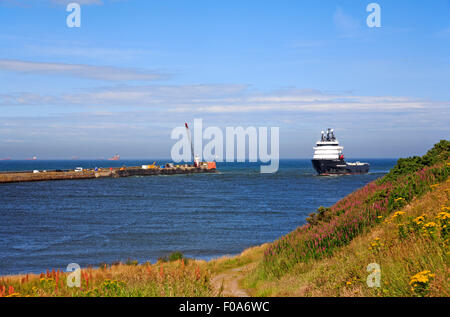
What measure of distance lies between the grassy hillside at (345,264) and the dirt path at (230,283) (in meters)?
0.04

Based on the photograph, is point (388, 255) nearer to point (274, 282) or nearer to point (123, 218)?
point (274, 282)

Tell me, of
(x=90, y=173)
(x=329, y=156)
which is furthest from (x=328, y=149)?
(x=90, y=173)

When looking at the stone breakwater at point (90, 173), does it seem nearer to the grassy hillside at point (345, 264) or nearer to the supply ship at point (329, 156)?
the supply ship at point (329, 156)

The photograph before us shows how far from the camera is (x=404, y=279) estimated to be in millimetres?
7863

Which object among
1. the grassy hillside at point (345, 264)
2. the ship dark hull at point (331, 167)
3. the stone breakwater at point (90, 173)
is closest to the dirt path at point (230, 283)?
the grassy hillside at point (345, 264)

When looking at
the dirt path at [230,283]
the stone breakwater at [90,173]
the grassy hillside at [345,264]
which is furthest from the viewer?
the stone breakwater at [90,173]

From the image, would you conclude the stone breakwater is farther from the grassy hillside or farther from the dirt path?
the grassy hillside

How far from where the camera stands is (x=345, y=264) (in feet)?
35.6

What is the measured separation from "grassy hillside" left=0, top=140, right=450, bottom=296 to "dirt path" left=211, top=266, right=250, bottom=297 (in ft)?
0.12

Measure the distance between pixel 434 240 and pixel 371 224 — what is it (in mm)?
5076

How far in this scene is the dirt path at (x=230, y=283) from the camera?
38.5 ft

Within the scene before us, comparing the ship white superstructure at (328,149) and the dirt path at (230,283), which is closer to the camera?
the dirt path at (230,283)

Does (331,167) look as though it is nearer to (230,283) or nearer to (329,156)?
(329,156)
